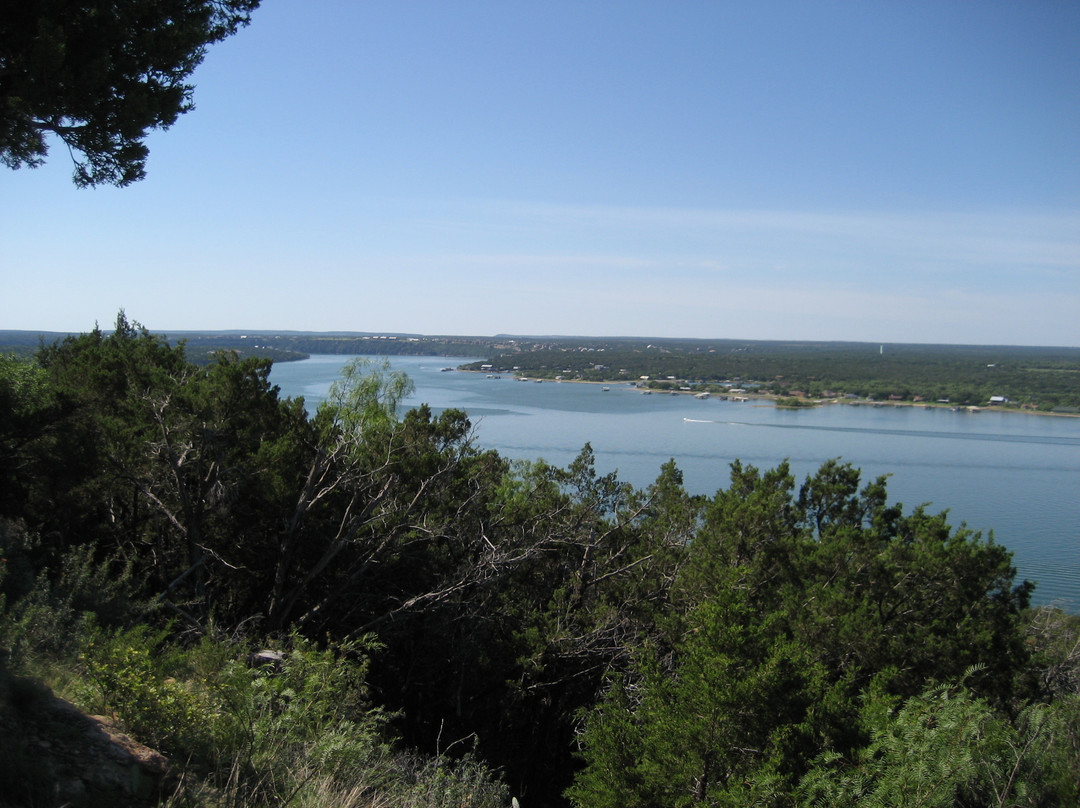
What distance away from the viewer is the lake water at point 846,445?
2862cm

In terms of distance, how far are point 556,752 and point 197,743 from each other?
7561 mm

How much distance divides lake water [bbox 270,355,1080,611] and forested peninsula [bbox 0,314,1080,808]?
11.5 meters

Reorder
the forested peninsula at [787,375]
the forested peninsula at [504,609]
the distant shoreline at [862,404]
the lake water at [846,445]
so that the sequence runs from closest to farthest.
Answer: the forested peninsula at [504,609] → the lake water at [846,445] → the distant shoreline at [862,404] → the forested peninsula at [787,375]

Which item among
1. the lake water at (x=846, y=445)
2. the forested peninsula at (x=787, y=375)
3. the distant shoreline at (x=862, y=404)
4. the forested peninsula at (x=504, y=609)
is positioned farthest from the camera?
the forested peninsula at (x=787, y=375)

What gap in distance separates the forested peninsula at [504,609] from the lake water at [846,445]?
11.5 meters

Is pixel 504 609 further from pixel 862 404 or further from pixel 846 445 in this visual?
pixel 862 404

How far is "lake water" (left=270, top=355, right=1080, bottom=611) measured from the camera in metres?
28.6

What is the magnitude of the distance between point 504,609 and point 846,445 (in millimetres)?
41549

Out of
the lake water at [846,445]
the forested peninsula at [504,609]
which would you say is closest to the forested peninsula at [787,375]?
the lake water at [846,445]

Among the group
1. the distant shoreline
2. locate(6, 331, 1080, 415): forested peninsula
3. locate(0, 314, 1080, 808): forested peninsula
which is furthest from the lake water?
locate(0, 314, 1080, 808): forested peninsula

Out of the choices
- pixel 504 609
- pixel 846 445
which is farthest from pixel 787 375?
pixel 504 609

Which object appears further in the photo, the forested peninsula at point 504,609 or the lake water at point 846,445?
the lake water at point 846,445

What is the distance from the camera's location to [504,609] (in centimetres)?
988

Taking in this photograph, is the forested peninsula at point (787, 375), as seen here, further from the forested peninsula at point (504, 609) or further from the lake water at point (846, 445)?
the forested peninsula at point (504, 609)
